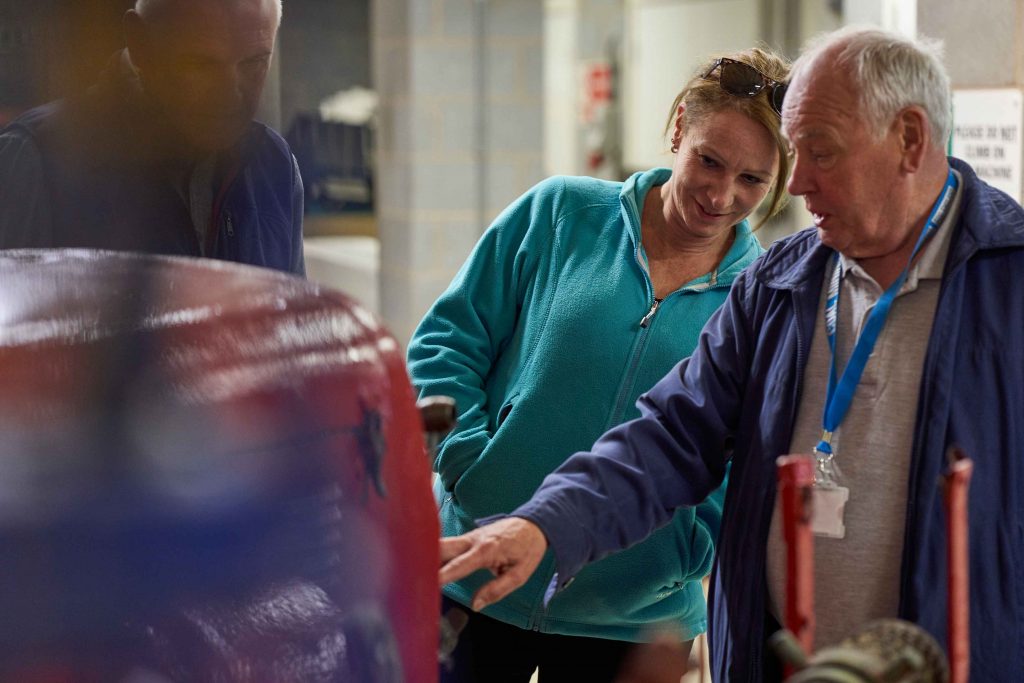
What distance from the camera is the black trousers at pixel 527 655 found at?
1.86m

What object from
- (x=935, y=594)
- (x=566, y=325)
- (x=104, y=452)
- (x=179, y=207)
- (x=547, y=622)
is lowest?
(x=547, y=622)

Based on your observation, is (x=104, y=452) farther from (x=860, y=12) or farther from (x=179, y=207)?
(x=860, y=12)

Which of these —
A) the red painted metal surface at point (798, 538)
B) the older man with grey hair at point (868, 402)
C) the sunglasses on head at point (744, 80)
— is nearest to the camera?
the red painted metal surface at point (798, 538)

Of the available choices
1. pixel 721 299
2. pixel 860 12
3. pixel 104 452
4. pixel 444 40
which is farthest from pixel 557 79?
pixel 104 452

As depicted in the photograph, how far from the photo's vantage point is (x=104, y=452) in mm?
Answer: 858

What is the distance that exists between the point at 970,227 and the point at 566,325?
0.60 metres

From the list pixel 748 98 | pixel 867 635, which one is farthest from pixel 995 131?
pixel 867 635

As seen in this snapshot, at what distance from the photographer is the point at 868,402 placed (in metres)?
1.39

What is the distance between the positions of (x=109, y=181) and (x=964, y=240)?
889 mm

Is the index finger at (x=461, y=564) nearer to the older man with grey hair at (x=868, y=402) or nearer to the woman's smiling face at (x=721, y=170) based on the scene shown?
the older man with grey hair at (x=868, y=402)

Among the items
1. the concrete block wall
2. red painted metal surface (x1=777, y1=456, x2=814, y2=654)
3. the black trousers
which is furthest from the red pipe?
the concrete block wall

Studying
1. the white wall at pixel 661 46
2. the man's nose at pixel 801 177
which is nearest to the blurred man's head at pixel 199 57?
the man's nose at pixel 801 177

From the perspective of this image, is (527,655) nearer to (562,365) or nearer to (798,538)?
(562,365)

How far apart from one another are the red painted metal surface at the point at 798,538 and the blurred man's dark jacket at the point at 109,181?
2.14 feet
